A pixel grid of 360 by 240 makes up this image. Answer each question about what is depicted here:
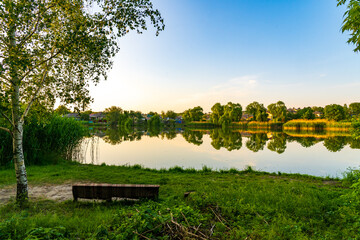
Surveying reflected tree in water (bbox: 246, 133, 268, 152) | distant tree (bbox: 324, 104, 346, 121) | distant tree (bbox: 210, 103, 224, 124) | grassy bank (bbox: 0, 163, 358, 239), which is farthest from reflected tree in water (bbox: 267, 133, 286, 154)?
distant tree (bbox: 210, 103, 224, 124)

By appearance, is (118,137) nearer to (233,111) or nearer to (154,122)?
(233,111)

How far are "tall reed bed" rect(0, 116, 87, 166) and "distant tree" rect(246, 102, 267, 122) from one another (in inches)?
3078

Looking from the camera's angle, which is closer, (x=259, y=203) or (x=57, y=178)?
(x=259, y=203)

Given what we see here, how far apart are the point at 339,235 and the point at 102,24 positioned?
825 cm

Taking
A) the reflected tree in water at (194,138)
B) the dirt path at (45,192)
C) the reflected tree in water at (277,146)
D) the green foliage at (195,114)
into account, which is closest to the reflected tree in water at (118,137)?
the reflected tree in water at (194,138)

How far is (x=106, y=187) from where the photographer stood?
5.66m

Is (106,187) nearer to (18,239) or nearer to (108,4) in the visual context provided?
(18,239)

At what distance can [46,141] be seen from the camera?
1235 centimetres

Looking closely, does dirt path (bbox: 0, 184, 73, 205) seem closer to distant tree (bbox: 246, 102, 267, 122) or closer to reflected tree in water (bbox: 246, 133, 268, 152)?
Result: reflected tree in water (bbox: 246, 133, 268, 152)

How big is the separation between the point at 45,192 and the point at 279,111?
87.4 metres

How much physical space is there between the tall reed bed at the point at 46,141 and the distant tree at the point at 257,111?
78189mm

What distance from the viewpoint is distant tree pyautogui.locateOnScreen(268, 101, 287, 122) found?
77.6m

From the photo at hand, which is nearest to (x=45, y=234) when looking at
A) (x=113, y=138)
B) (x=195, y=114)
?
(x=113, y=138)

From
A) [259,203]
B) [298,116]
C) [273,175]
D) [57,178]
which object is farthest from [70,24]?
[298,116]
